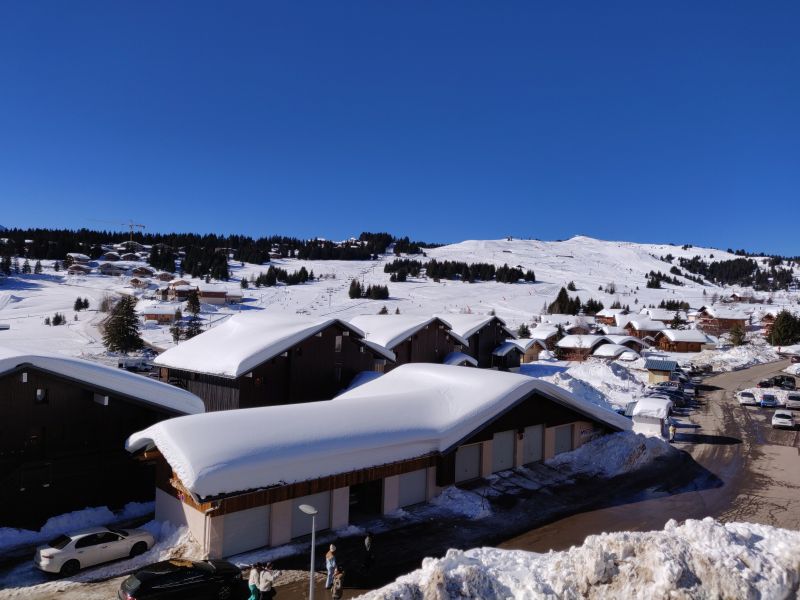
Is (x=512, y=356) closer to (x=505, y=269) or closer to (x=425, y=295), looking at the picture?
(x=425, y=295)

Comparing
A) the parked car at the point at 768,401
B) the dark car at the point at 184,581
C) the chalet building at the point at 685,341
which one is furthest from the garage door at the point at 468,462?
the chalet building at the point at 685,341

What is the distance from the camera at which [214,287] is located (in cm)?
13025

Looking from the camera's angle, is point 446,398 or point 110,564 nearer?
point 110,564

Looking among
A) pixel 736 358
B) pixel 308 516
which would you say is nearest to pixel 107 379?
pixel 308 516

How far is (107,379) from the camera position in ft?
64.8

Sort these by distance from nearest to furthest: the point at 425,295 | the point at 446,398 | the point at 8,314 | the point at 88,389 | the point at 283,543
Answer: the point at 283,543, the point at 88,389, the point at 446,398, the point at 8,314, the point at 425,295

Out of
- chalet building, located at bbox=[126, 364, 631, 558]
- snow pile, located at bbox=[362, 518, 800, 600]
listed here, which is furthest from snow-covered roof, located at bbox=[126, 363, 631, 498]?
snow pile, located at bbox=[362, 518, 800, 600]

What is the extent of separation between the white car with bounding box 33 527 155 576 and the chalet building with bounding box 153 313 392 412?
12.6 meters

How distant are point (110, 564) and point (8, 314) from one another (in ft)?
311

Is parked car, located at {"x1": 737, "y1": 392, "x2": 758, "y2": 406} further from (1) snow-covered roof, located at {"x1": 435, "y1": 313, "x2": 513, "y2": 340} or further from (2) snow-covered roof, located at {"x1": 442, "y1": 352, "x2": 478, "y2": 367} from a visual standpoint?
(1) snow-covered roof, located at {"x1": 435, "y1": 313, "x2": 513, "y2": 340}

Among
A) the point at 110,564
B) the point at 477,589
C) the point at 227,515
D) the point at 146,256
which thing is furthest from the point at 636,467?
the point at 146,256

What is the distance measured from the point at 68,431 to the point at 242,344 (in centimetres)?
1252

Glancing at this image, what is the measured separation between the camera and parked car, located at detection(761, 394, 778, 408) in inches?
1761

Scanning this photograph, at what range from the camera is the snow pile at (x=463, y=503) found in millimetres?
20384
